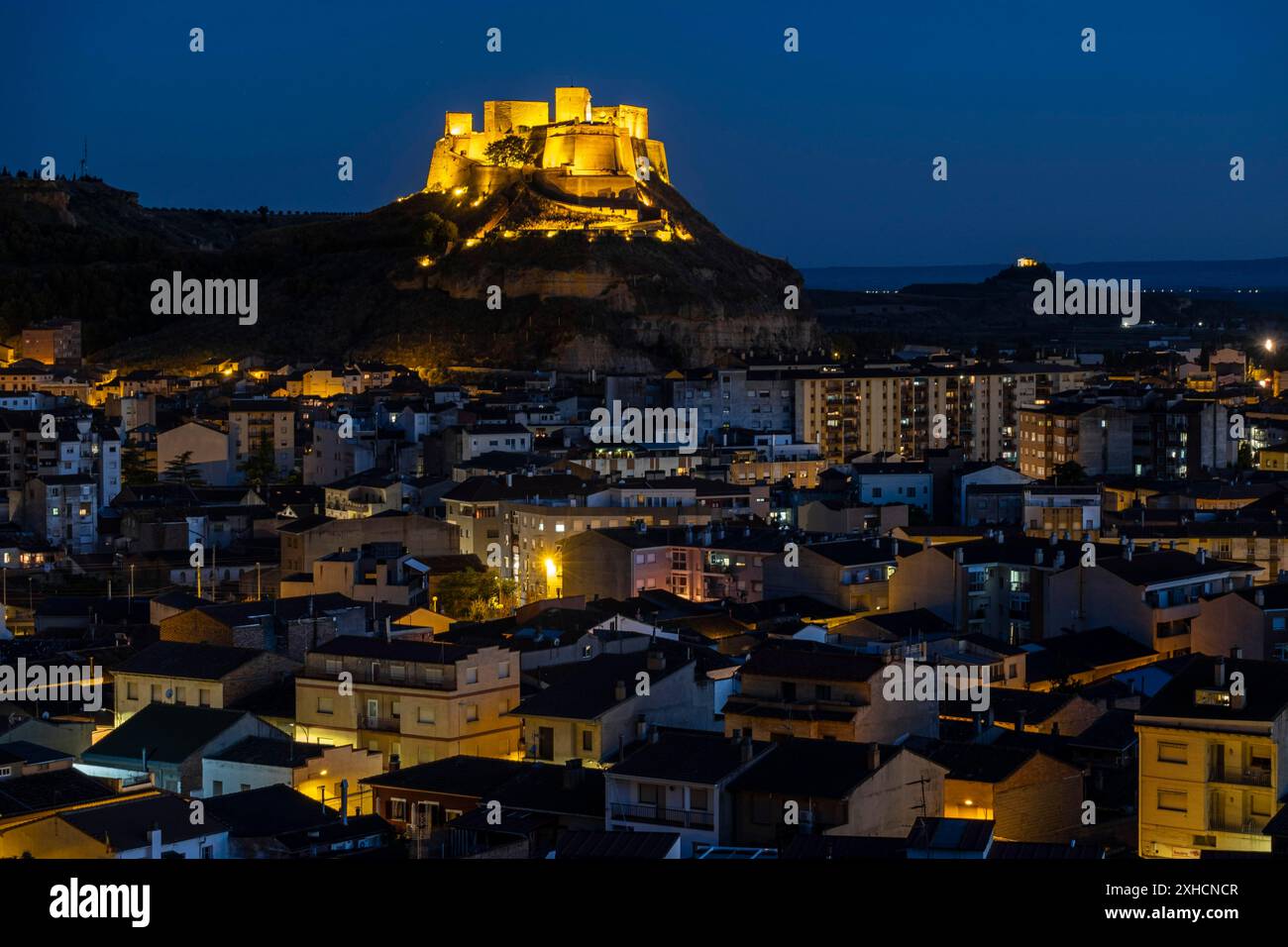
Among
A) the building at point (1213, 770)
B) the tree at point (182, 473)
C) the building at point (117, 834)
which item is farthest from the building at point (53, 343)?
the building at point (1213, 770)

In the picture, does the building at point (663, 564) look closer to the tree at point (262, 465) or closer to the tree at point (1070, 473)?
the tree at point (1070, 473)

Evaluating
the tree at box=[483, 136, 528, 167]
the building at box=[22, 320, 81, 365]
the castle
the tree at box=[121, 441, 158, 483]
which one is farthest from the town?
the tree at box=[483, 136, 528, 167]

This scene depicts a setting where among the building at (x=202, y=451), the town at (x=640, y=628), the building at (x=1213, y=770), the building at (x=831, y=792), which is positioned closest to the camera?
the building at (x=831, y=792)

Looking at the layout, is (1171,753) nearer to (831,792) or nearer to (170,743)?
(831,792)

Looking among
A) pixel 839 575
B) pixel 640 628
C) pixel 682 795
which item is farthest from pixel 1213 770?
pixel 839 575

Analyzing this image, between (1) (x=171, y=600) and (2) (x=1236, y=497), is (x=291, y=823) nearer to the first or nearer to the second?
(1) (x=171, y=600)

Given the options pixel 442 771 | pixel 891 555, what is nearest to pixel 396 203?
pixel 891 555

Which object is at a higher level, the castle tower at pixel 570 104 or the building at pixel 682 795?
the castle tower at pixel 570 104
